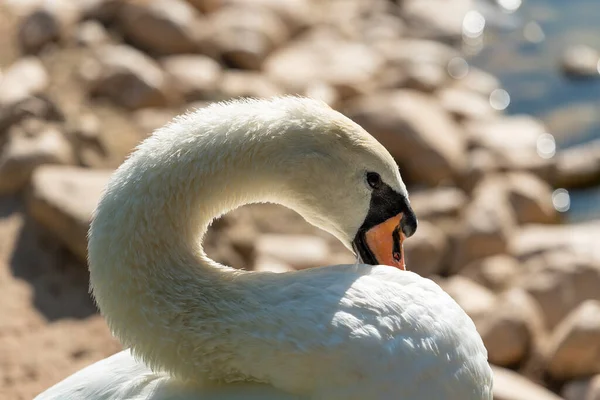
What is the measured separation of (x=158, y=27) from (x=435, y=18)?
10.4 feet

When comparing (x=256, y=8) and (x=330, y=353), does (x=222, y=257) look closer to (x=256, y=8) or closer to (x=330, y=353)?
(x=330, y=353)

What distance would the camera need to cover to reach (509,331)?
204 inches

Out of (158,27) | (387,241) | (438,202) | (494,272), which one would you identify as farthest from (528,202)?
(387,241)

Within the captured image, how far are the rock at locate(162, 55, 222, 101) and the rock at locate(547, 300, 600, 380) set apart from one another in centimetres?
368

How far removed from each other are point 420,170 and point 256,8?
269 cm

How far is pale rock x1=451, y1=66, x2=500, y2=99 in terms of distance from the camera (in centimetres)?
905

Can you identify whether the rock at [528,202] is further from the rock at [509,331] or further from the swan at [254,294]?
the swan at [254,294]

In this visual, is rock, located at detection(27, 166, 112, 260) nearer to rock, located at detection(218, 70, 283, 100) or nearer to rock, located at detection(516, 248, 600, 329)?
rock, located at detection(516, 248, 600, 329)

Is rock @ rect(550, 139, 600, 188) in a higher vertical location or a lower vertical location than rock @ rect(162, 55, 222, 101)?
higher

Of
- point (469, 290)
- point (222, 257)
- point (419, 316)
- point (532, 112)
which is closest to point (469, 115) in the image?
point (532, 112)

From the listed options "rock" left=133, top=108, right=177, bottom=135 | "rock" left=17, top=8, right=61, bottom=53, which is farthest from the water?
"rock" left=17, top=8, right=61, bottom=53

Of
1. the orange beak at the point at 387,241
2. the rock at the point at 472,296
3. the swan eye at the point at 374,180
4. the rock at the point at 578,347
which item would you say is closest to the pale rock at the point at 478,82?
the rock at the point at 472,296

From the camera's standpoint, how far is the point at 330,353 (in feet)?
7.95

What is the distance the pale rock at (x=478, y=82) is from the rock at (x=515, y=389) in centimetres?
456
